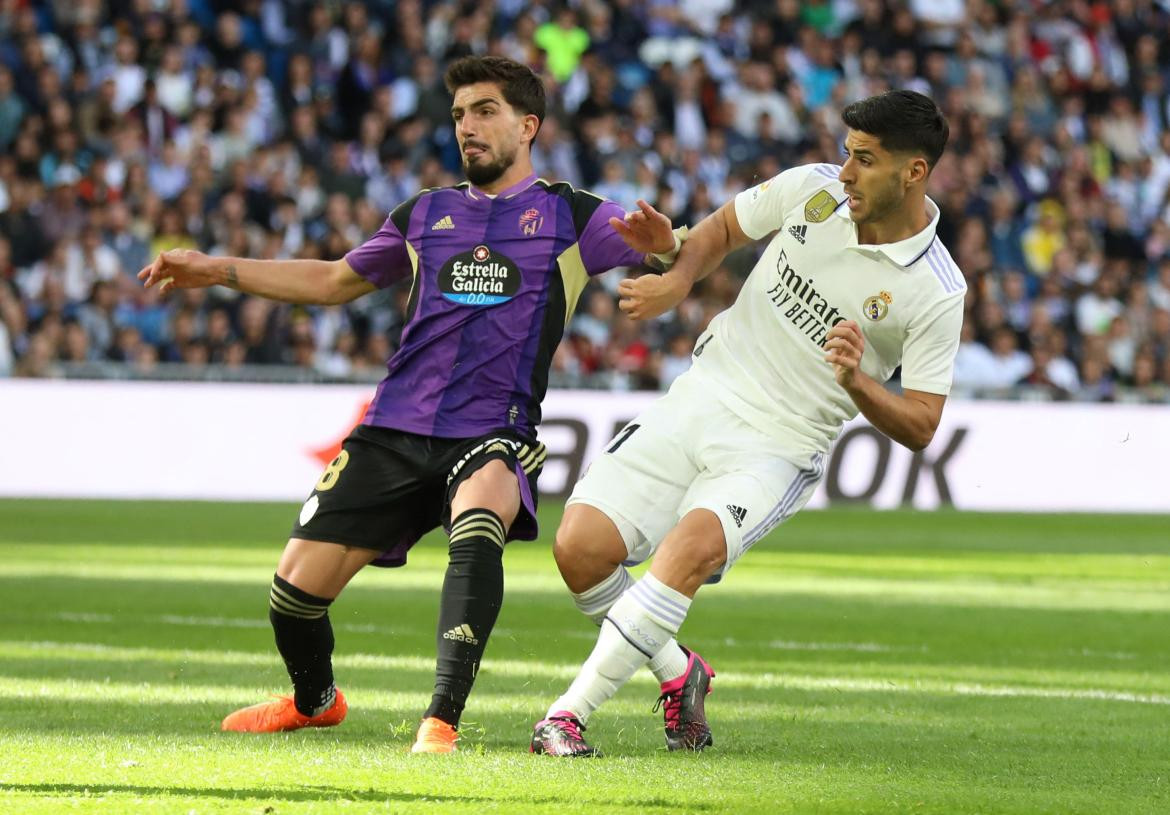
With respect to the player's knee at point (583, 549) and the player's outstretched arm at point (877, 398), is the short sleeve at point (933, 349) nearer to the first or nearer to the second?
the player's outstretched arm at point (877, 398)

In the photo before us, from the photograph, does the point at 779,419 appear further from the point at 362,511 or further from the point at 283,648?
the point at 283,648

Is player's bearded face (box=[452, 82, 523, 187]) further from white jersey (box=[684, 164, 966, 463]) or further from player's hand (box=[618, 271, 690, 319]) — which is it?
white jersey (box=[684, 164, 966, 463])

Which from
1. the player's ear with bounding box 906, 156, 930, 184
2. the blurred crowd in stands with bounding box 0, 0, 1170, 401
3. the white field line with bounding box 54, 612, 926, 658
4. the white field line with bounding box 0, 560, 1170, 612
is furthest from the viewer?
the blurred crowd in stands with bounding box 0, 0, 1170, 401

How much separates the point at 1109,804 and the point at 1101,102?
21783 millimetres

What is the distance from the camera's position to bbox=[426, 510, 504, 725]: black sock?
19.8 feet

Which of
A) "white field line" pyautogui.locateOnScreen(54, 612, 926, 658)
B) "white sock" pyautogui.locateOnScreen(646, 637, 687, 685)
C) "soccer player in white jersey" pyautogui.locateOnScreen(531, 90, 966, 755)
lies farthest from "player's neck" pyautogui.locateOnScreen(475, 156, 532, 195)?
"white field line" pyautogui.locateOnScreen(54, 612, 926, 658)

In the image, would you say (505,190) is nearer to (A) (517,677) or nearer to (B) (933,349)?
(B) (933,349)

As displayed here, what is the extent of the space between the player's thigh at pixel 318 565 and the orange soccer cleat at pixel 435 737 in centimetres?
68

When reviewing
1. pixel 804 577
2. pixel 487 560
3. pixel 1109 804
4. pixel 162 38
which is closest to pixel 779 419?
pixel 487 560

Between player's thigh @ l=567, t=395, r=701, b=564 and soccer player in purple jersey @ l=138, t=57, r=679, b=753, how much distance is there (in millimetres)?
240

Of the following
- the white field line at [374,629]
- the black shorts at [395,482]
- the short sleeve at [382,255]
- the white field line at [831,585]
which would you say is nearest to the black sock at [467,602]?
the black shorts at [395,482]

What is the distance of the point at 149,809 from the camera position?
472cm

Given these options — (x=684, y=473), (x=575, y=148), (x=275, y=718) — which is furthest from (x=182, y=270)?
(x=575, y=148)

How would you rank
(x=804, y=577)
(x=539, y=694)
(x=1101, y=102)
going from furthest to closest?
1. (x=1101, y=102)
2. (x=804, y=577)
3. (x=539, y=694)
